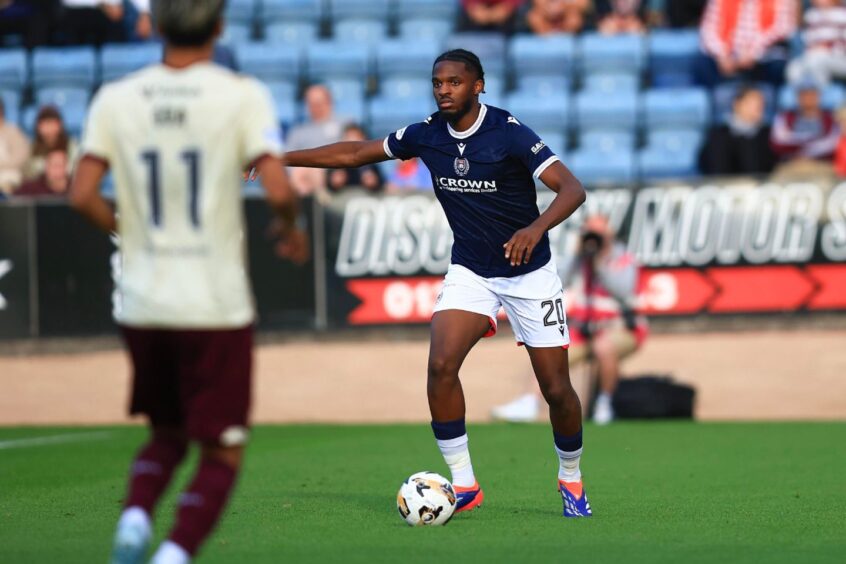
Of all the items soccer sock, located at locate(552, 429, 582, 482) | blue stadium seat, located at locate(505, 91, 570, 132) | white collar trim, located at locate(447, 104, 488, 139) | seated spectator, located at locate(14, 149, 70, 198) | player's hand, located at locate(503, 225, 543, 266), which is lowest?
soccer sock, located at locate(552, 429, 582, 482)

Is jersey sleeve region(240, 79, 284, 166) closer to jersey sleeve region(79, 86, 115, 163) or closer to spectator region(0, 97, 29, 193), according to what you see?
jersey sleeve region(79, 86, 115, 163)

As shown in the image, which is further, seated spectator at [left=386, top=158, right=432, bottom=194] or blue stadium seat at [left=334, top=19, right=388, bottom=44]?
blue stadium seat at [left=334, top=19, right=388, bottom=44]

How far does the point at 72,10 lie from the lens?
22422mm

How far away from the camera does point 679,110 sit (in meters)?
20.7

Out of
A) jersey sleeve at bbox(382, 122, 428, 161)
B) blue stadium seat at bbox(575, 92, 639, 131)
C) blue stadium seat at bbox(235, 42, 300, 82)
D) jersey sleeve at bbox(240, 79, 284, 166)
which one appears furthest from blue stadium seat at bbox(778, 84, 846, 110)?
jersey sleeve at bbox(240, 79, 284, 166)

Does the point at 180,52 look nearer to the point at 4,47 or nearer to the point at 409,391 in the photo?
the point at 409,391

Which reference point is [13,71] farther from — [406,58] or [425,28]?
[425,28]

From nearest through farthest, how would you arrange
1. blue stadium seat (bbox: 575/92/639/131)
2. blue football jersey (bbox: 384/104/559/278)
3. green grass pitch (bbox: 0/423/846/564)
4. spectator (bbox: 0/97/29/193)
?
green grass pitch (bbox: 0/423/846/564) < blue football jersey (bbox: 384/104/559/278) < spectator (bbox: 0/97/29/193) < blue stadium seat (bbox: 575/92/639/131)

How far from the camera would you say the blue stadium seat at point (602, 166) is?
19.9m

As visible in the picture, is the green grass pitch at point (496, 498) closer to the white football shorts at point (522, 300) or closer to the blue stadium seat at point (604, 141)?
the white football shorts at point (522, 300)

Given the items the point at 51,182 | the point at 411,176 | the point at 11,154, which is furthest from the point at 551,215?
the point at 11,154

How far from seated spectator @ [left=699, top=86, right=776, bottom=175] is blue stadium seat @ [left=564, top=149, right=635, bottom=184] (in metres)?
1.14

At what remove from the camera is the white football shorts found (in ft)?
27.0

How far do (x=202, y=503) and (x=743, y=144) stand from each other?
1476cm
